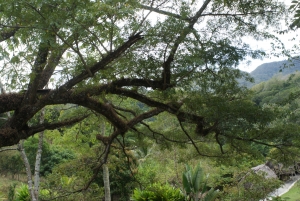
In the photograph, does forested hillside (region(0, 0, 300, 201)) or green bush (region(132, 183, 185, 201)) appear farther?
green bush (region(132, 183, 185, 201))

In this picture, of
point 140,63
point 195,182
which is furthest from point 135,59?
point 195,182

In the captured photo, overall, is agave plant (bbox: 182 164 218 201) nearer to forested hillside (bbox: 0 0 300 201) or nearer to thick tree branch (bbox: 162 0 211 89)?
forested hillside (bbox: 0 0 300 201)

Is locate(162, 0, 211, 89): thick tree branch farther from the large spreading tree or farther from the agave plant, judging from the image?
the agave plant

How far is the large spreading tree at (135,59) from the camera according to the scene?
98.7 inches

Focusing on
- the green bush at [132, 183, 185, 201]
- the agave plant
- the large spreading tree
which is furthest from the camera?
the green bush at [132, 183, 185, 201]

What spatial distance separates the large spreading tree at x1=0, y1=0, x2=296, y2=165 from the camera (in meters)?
2.51

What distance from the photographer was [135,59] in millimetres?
3195

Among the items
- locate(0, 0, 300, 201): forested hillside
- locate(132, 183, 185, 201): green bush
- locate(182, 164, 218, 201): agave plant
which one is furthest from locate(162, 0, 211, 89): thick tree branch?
locate(132, 183, 185, 201): green bush

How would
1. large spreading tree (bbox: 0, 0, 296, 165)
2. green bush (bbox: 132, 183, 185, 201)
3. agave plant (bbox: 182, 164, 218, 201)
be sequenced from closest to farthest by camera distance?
1. large spreading tree (bbox: 0, 0, 296, 165)
2. agave plant (bbox: 182, 164, 218, 201)
3. green bush (bbox: 132, 183, 185, 201)

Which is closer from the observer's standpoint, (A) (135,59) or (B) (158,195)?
(A) (135,59)

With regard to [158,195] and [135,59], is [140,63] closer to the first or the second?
[135,59]

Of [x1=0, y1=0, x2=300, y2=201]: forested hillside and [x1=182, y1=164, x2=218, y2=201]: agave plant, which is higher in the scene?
[x1=0, y1=0, x2=300, y2=201]: forested hillside

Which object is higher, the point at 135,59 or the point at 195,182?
the point at 135,59

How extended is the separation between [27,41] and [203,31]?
1728 mm
